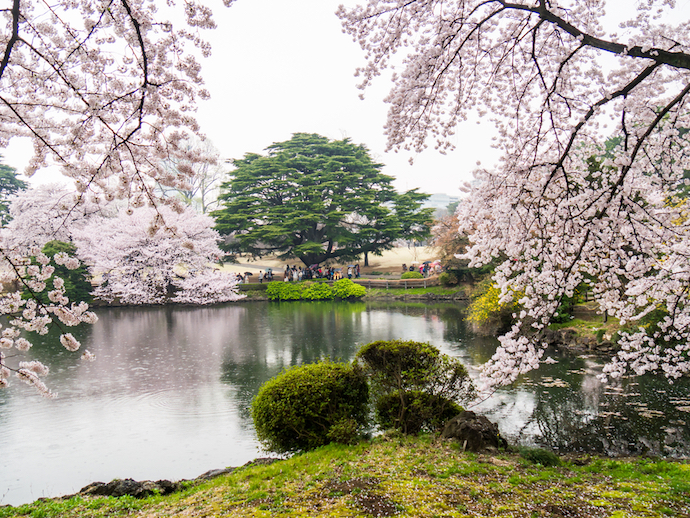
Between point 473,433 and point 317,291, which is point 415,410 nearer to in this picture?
point 473,433

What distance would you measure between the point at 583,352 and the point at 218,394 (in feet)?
28.4

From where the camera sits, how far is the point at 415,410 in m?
5.68

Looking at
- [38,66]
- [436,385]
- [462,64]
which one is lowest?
[436,385]

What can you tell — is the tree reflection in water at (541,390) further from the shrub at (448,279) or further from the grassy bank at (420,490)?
the shrub at (448,279)

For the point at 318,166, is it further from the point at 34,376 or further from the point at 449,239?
the point at 34,376

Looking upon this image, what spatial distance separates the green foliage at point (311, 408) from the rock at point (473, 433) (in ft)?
→ 3.72

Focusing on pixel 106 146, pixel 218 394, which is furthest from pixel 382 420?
pixel 106 146

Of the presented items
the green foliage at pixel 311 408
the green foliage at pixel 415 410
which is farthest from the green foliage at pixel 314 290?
the green foliage at pixel 311 408

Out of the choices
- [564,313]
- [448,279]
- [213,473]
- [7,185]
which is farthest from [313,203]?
[213,473]

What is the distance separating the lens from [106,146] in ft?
11.5

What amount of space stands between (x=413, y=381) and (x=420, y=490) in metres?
1.88

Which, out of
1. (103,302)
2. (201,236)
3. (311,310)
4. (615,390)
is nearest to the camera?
(615,390)

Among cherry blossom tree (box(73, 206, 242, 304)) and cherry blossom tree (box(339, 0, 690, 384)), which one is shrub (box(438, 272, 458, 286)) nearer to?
cherry blossom tree (box(73, 206, 242, 304))

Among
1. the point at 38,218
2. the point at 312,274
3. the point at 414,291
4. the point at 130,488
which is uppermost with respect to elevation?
the point at 38,218
